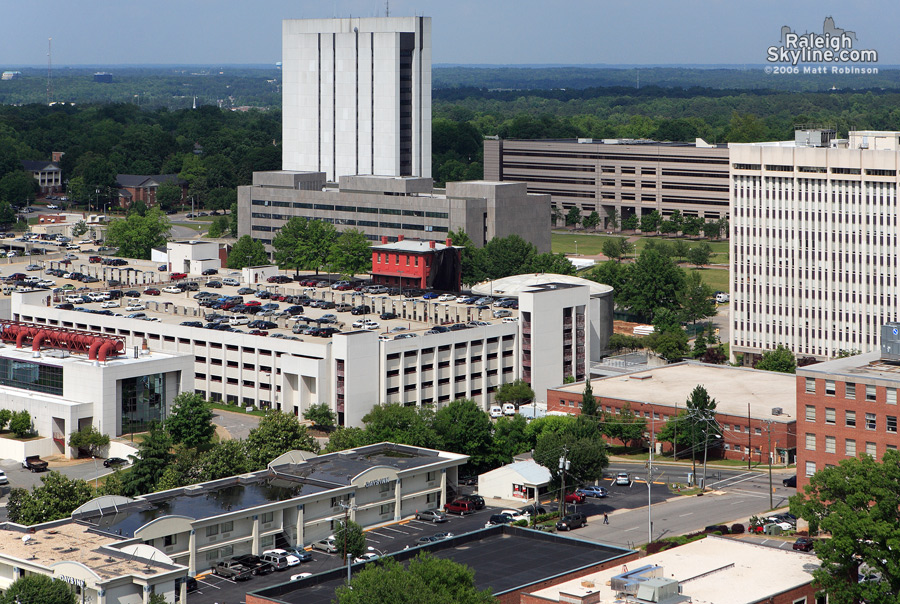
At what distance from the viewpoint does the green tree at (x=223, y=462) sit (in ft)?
325

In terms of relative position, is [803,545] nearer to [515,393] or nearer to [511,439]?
[511,439]

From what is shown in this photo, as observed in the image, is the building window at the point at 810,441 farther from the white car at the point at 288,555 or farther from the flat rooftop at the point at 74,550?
the flat rooftop at the point at 74,550

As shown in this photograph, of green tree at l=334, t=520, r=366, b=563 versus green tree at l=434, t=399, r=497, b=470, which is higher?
green tree at l=434, t=399, r=497, b=470

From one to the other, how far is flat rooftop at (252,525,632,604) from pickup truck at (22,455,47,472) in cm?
4731

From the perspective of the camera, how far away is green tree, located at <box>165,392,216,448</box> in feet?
375

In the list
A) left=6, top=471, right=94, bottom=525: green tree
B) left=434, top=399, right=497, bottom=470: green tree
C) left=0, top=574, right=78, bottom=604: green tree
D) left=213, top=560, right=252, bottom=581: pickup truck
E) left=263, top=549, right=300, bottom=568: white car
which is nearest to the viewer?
left=0, top=574, right=78, bottom=604: green tree

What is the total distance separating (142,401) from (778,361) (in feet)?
216

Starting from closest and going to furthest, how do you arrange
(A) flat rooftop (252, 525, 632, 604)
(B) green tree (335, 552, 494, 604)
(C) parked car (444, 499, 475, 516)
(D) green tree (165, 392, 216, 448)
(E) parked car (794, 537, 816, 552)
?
(B) green tree (335, 552, 494, 604) → (A) flat rooftop (252, 525, 632, 604) → (E) parked car (794, 537, 816, 552) → (C) parked car (444, 499, 475, 516) → (D) green tree (165, 392, 216, 448)

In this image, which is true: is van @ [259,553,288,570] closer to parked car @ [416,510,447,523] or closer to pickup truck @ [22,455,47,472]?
parked car @ [416,510,447,523]

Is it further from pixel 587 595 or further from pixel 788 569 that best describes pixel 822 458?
pixel 587 595

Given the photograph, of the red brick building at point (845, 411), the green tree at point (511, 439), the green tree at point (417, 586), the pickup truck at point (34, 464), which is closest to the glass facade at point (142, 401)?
the pickup truck at point (34, 464)

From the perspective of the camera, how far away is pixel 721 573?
69.9m

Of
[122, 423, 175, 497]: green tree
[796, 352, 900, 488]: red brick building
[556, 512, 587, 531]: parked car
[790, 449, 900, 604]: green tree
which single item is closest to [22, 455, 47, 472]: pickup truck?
[122, 423, 175, 497]: green tree

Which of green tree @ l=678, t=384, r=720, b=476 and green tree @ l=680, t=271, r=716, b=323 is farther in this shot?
green tree @ l=680, t=271, r=716, b=323
